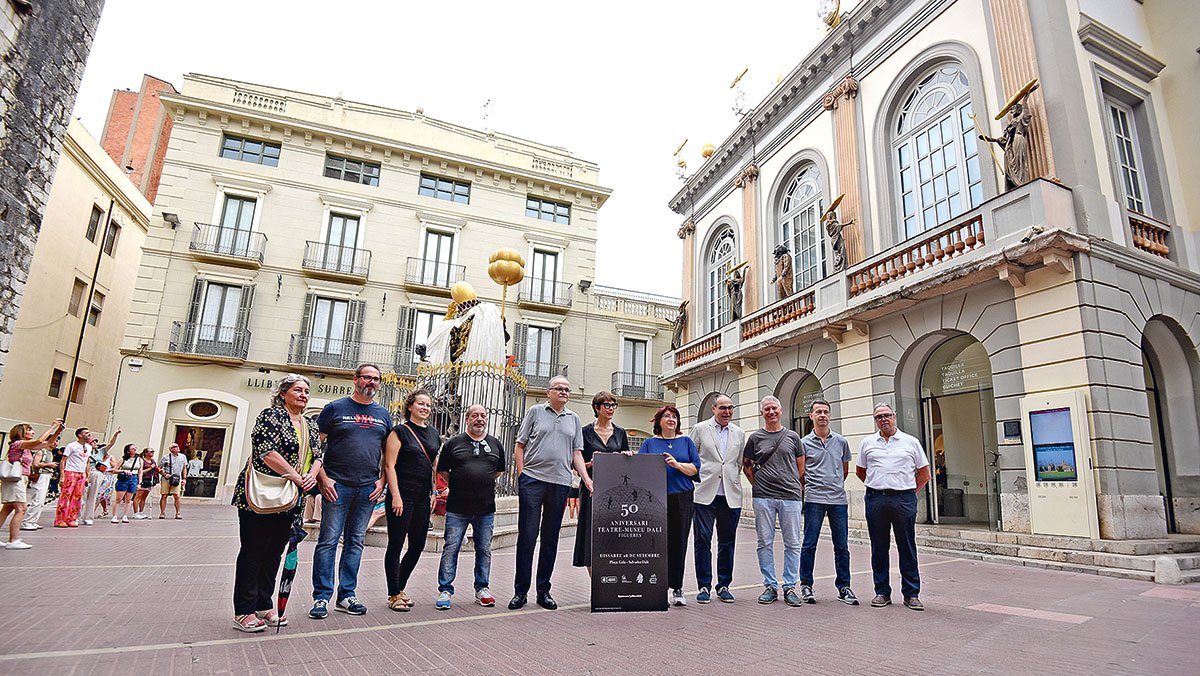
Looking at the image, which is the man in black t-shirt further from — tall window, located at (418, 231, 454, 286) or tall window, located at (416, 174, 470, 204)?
tall window, located at (416, 174, 470, 204)

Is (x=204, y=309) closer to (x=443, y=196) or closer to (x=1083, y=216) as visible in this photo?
(x=443, y=196)

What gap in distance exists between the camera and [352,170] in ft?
78.0

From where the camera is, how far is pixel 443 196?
979 inches

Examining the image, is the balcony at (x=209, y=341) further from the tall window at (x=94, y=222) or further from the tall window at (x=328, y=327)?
the tall window at (x=94, y=222)

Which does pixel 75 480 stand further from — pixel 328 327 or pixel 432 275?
pixel 432 275

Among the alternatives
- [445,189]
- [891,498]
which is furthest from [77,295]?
[891,498]

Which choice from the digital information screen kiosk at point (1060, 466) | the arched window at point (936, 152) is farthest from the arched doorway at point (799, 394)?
the digital information screen kiosk at point (1060, 466)

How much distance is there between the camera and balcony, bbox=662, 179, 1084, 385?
905cm

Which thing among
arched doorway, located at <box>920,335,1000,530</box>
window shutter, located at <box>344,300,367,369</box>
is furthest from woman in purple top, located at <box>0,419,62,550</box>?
arched doorway, located at <box>920,335,1000,530</box>

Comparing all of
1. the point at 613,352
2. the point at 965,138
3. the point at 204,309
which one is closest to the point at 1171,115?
the point at 965,138

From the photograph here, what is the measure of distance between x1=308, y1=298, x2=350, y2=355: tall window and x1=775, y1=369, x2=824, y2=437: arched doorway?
15258 millimetres

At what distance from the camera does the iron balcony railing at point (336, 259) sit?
22156 millimetres

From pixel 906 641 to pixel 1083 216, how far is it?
27.4 feet

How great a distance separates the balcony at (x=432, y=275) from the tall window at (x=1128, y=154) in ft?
63.0
